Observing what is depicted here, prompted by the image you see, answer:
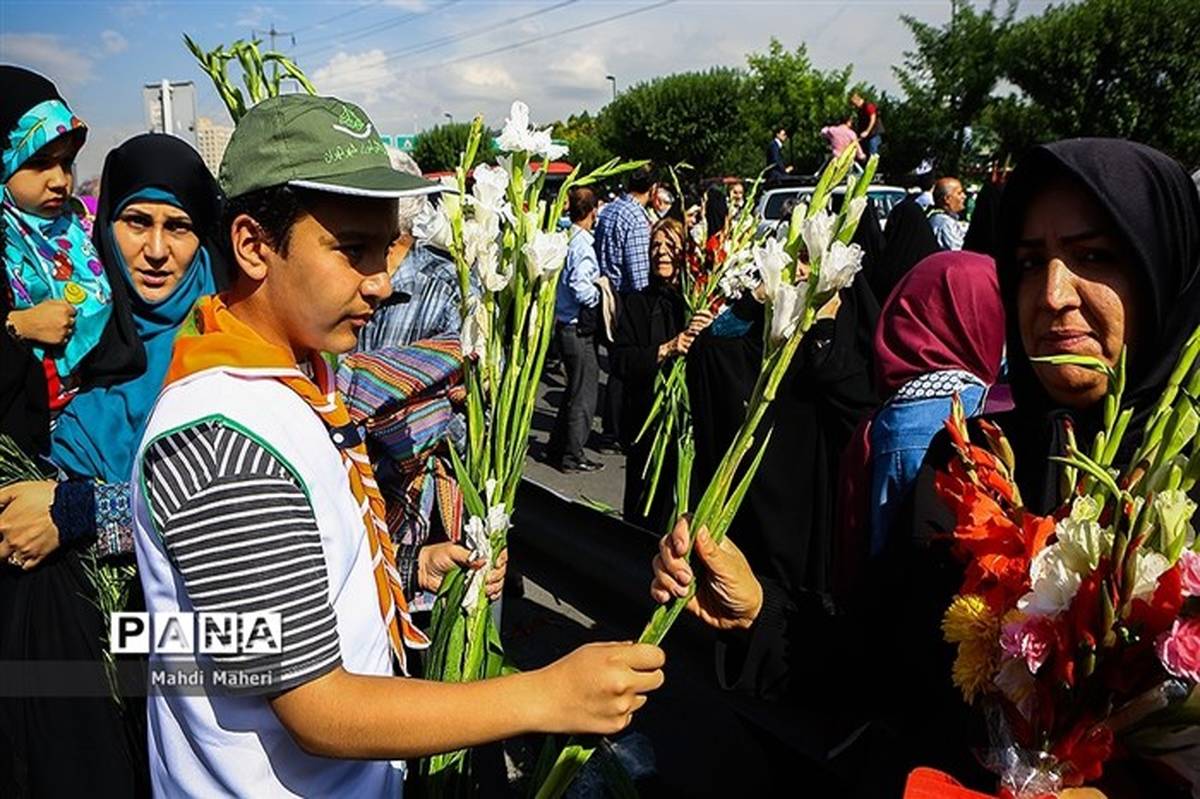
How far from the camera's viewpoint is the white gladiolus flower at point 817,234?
1.20 metres

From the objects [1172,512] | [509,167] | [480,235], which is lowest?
[1172,512]

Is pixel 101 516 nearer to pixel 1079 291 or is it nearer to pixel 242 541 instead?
pixel 242 541

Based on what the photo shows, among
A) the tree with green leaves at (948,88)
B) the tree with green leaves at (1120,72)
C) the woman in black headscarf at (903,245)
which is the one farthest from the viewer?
the tree with green leaves at (948,88)

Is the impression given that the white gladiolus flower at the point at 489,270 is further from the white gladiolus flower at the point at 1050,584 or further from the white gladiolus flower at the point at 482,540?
the white gladiolus flower at the point at 1050,584

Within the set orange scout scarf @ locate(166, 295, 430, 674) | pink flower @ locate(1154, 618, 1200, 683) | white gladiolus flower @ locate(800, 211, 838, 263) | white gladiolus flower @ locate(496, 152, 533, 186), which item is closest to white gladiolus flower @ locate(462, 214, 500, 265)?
white gladiolus flower @ locate(496, 152, 533, 186)

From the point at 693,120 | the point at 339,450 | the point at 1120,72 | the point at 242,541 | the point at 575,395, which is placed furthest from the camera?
the point at 693,120

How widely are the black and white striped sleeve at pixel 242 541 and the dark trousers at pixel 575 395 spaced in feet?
19.8

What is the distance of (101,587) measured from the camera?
2.29 metres

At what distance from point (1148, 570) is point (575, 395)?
6.32m

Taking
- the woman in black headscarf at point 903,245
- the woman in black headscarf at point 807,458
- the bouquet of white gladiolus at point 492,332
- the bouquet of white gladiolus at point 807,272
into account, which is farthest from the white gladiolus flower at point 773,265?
the woman in black headscarf at point 903,245

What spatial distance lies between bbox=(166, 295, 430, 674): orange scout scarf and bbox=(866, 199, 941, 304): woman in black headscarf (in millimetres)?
5028

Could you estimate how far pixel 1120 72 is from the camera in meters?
23.7

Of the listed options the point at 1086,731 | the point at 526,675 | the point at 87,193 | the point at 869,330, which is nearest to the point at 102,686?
the point at 526,675

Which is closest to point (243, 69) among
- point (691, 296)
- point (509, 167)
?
point (509, 167)
